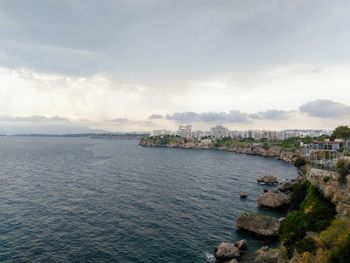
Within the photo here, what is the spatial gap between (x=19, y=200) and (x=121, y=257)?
37.8m

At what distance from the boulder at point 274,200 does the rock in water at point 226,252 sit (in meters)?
26.9

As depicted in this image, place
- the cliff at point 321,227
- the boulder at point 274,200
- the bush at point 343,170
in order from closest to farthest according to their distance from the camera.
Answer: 1. the cliff at point 321,227
2. the bush at point 343,170
3. the boulder at point 274,200

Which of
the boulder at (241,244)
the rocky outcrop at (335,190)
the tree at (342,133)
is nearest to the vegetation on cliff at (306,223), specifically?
the rocky outcrop at (335,190)

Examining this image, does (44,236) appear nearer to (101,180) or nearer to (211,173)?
(101,180)

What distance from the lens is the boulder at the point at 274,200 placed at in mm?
64250

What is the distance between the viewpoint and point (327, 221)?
35.2m

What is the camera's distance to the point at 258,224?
49.1 meters

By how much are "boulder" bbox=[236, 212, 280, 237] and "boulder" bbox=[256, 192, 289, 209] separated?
15547 millimetres

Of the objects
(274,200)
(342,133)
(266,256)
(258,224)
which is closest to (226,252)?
(266,256)

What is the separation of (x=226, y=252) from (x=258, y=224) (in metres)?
11.7

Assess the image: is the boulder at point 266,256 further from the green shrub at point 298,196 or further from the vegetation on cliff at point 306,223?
the green shrub at point 298,196

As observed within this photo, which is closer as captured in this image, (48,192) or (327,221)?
(327,221)

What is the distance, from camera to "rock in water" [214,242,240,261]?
39.6 metres

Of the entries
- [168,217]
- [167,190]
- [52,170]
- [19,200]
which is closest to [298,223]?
[168,217]
